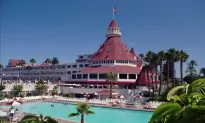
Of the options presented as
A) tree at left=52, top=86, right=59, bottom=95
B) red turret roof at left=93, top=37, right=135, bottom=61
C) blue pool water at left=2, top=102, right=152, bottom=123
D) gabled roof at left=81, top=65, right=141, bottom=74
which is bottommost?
blue pool water at left=2, top=102, right=152, bottom=123

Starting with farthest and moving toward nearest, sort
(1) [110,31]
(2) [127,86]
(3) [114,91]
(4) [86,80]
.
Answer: (1) [110,31]
(4) [86,80]
(2) [127,86]
(3) [114,91]

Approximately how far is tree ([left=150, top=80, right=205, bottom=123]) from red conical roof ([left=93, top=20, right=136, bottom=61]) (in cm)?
5388

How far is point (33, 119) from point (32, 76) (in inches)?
3193

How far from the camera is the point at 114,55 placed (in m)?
59.1

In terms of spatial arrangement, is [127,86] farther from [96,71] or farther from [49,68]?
[49,68]

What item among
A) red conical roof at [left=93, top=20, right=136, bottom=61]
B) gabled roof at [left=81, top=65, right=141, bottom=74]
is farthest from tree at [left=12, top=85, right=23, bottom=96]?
red conical roof at [left=93, top=20, right=136, bottom=61]

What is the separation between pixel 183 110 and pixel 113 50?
5664 cm

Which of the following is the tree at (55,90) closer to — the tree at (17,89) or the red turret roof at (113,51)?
the tree at (17,89)

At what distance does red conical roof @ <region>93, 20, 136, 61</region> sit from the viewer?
5933 centimetres

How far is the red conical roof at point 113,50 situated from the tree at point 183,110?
53.9 m

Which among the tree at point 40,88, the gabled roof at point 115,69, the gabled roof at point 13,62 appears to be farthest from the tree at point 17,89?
the gabled roof at point 13,62

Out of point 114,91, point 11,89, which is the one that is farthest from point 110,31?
point 11,89

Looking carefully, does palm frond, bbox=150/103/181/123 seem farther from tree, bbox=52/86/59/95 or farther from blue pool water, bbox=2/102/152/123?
tree, bbox=52/86/59/95

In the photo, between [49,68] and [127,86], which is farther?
[49,68]
